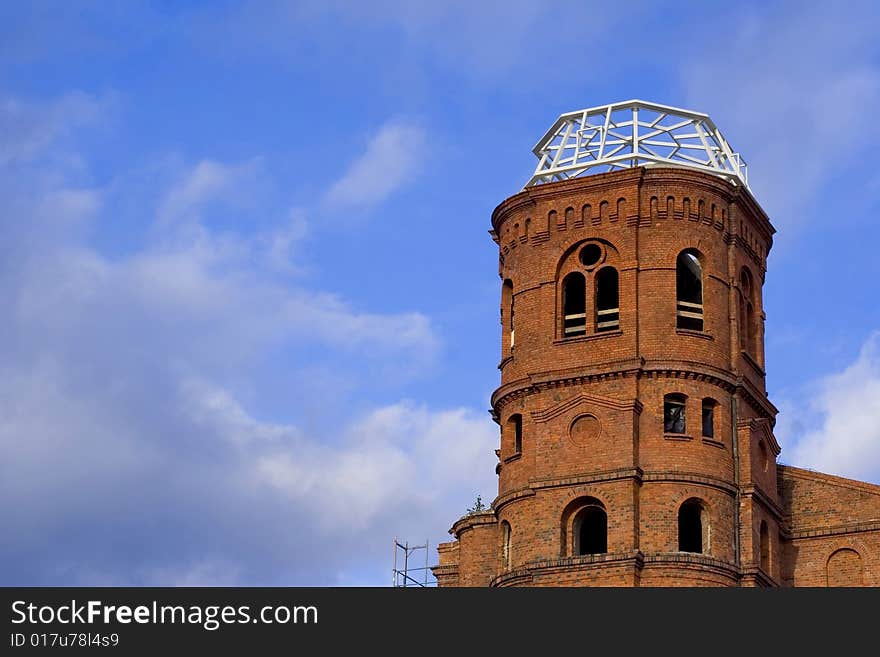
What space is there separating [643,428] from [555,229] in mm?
7318

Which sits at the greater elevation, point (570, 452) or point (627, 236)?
point (627, 236)

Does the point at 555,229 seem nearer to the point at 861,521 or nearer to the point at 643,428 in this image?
the point at 643,428

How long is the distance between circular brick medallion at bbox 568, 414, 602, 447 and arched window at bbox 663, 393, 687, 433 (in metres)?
2.11

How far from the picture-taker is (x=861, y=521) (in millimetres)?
60625

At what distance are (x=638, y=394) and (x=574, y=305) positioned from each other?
4.16 m

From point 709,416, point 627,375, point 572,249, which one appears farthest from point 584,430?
point 572,249

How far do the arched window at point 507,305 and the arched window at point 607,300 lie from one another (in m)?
3.17

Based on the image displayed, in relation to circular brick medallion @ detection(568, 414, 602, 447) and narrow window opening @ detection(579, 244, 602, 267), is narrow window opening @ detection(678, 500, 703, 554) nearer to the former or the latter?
circular brick medallion @ detection(568, 414, 602, 447)

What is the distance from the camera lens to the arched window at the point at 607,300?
59.8 meters

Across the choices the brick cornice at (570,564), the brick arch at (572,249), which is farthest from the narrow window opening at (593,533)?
the brick arch at (572,249)

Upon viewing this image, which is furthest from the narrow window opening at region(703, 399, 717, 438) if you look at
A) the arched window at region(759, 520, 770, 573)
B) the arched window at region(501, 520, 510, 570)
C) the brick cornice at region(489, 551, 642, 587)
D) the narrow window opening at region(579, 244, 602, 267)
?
the arched window at region(501, 520, 510, 570)

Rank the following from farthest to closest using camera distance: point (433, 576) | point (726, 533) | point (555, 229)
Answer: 1. point (433, 576)
2. point (555, 229)
3. point (726, 533)
